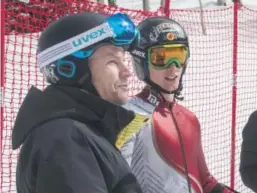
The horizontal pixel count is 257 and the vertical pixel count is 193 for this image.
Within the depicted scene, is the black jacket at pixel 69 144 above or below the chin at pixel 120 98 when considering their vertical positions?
below

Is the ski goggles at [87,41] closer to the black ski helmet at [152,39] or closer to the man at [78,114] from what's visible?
the man at [78,114]

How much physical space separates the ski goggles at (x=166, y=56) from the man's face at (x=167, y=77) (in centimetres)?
2

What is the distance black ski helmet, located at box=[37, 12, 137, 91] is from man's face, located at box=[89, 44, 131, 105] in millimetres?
26

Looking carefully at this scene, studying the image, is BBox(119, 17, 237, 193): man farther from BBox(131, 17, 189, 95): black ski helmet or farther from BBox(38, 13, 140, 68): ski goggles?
BBox(38, 13, 140, 68): ski goggles

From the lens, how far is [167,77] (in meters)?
3.46

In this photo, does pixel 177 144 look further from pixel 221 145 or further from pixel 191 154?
pixel 221 145

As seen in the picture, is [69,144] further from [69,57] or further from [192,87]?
[192,87]

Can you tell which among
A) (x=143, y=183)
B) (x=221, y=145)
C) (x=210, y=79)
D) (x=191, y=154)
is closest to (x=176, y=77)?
(x=191, y=154)

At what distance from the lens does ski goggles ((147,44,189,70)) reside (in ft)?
11.4

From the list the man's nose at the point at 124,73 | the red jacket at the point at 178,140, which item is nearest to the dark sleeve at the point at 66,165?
the man's nose at the point at 124,73

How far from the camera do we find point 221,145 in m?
7.18

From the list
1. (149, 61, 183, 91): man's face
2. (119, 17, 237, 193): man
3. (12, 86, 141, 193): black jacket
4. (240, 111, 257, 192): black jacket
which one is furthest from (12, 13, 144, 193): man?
(240, 111, 257, 192): black jacket

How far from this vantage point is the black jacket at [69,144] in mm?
1785

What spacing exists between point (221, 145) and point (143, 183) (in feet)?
13.7
